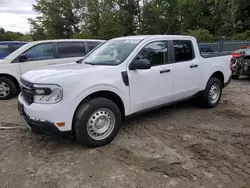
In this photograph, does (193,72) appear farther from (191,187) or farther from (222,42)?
(222,42)

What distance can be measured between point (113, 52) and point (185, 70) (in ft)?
5.12

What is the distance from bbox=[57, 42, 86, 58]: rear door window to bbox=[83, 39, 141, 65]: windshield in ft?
9.96

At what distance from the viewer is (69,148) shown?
365 centimetres

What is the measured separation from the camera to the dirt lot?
281 centimetres

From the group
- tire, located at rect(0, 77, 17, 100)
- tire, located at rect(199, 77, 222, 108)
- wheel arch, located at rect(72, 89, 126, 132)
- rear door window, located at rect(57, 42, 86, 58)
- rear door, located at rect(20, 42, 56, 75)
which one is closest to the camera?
wheel arch, located at rect(72, 89, 126, 132)

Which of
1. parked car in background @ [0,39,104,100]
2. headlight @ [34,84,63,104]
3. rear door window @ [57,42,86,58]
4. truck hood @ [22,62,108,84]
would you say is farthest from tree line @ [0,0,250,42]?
headlight @ [34,84,63,104]

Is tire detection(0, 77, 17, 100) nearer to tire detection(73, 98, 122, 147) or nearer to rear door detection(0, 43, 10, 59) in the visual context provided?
rear door detection(0, 43, 10, 59)

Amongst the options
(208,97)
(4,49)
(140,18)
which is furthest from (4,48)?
(140,18)

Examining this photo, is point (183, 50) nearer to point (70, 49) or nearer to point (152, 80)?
point (152, 80)

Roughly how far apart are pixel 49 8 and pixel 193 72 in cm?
4100

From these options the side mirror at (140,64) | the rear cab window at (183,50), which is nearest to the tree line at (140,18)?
the rear cab window at (183,50)

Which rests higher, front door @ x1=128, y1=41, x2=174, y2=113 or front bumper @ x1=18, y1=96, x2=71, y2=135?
front door @ x1=128, y1=41, x2=174, y2=113

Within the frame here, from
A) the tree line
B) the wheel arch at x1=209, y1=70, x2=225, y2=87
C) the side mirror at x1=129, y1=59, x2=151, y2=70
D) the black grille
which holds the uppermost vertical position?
the tree line

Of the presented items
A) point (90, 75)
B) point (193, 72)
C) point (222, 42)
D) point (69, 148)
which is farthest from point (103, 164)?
point (222, 42)
